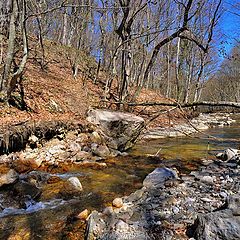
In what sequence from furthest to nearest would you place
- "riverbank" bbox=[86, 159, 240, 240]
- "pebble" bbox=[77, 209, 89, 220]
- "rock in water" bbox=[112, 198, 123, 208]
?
"rock in water" bbox=[112, 198, 123, 208] < "pebble" bbox=[77, 209, 89, 220] < "riverbank" bbox=[86, 159, 240, 240]

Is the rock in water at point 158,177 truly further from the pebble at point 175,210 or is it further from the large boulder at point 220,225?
the large boulder at point 220,225

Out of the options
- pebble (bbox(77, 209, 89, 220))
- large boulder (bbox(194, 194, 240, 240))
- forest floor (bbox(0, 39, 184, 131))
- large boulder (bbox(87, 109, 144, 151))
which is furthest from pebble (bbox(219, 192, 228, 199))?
large boulder (bbox(87, 109, 144, 151))

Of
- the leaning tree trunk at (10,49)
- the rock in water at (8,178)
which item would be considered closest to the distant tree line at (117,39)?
the leaning tree trunk at (10,49)

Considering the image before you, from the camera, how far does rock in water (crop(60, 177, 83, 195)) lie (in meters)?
5.73

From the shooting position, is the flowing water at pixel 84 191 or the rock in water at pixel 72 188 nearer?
the flowing water at pixel 84 191

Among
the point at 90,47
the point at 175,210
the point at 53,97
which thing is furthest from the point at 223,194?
the point at 90,47

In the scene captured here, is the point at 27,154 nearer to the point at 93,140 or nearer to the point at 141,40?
the point at 93,140

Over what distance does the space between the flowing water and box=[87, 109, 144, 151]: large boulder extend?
63cm

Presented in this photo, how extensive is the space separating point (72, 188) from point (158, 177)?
2030mm

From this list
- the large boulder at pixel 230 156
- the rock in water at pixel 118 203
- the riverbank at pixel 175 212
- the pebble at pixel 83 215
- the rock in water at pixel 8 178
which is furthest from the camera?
the large boulder at pixel 230 156

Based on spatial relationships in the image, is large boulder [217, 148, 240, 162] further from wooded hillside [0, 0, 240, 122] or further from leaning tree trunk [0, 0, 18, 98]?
leaning tree trunk [0, 0, 18, 98]

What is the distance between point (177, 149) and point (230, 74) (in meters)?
50.2

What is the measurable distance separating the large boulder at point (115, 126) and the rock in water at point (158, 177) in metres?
3.86

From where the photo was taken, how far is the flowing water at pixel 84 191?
4.27 m
